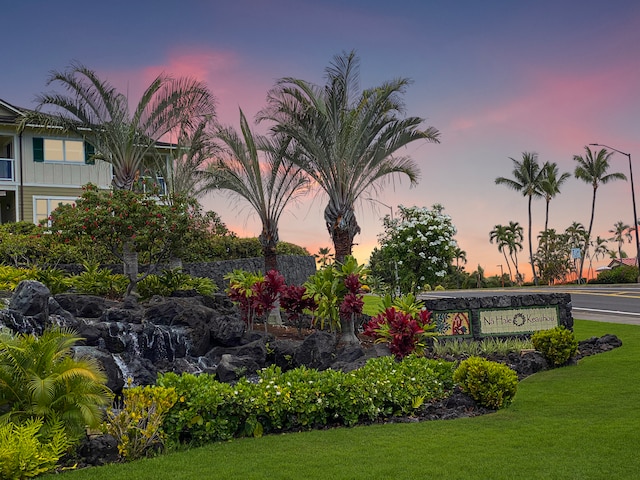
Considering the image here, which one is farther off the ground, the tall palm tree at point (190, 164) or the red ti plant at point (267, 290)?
the tall palm tree at point (190, 164)

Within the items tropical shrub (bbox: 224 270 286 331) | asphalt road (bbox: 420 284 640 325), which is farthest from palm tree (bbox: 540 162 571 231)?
tropical shrub (bbox: 224 270 286 331)

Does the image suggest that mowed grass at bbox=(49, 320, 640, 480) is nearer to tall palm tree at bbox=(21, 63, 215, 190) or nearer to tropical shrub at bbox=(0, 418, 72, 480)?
tropical shrub at bbox=(0, 418, 72, 480)

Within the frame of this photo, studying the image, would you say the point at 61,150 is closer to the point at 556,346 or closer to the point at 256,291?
the point at 256,291

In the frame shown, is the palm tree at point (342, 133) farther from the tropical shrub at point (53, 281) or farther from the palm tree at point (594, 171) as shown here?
the palm tree at point (594, 171)

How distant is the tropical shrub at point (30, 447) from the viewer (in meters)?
6.77

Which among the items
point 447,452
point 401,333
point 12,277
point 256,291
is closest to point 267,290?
point 256,291

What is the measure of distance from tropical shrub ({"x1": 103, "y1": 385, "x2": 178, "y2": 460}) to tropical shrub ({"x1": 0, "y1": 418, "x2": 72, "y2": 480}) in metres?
0.59

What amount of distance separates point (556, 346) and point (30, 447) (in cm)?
1024

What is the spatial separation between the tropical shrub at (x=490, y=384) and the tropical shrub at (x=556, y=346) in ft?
12.9

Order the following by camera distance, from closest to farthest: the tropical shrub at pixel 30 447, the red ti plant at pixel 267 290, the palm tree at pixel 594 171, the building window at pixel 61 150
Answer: the tropical shrub at pixel 30 447
the red ti plant at pixel 267 290
the building window at pixel 61 150
the palm tree at pixel 594 171

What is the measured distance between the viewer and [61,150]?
31125 millimetres

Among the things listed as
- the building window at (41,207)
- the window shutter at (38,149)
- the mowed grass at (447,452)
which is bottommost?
the mowed grass at (447,452)

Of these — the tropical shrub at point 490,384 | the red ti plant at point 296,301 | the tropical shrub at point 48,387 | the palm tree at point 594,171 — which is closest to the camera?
the tropical shrub at point 48,387

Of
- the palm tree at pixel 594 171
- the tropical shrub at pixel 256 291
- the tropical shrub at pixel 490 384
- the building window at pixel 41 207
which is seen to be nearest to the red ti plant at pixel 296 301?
the tropical shrub at pixel 256 291
